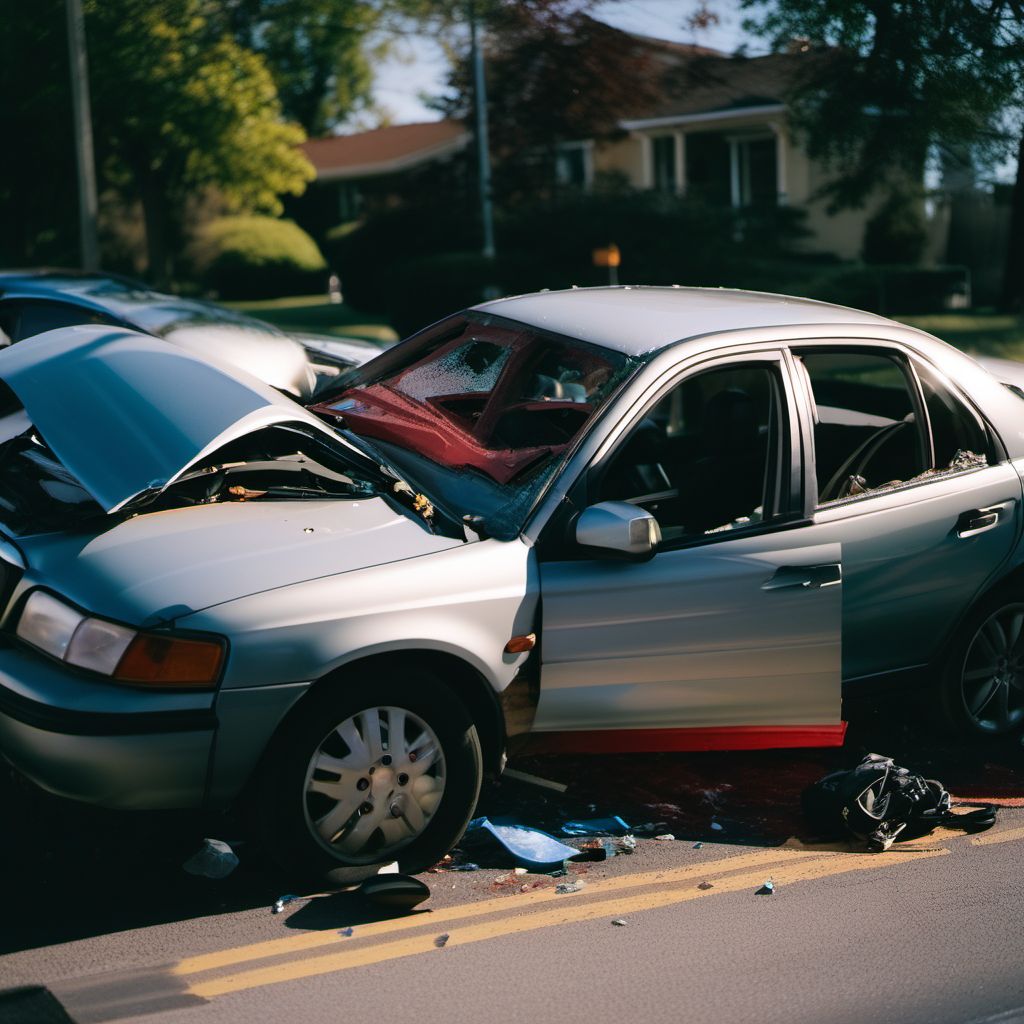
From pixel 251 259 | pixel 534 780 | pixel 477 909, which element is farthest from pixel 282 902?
pixel 251 259

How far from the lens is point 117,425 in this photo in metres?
4.85

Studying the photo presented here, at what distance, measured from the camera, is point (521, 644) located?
4.56 metres

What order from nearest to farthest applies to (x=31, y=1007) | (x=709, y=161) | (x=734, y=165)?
(x=31, y=1007) → (x=734, y=165) → (x=709, y=161)

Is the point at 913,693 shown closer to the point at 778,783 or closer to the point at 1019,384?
the point at 778,783

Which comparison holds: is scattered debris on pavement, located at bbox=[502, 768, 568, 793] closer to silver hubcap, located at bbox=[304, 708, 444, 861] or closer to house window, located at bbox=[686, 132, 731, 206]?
silver hubcap, located at bbox=[304, 708, 444, 861]

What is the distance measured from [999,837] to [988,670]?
919 mm

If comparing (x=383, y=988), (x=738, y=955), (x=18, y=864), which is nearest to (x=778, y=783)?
(x=738, y=955)

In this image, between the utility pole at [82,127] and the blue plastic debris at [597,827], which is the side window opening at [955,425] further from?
the utility pole at [82,127]

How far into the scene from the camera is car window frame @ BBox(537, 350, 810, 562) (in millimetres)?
4680

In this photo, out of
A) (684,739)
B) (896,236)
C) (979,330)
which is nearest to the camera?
(684,739)

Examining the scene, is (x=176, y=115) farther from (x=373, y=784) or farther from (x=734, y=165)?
(x=373, y=784)

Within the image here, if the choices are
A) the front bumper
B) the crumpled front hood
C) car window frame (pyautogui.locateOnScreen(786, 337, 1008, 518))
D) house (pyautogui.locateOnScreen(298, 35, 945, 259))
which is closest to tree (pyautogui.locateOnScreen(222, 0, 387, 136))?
house (pyautogui.locateOnScreen(298, 35, 945, 259))

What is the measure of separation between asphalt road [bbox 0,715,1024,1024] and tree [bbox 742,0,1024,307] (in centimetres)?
836

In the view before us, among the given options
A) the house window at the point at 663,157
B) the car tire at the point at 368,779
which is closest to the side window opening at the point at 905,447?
the car tire at the point at 368,779
